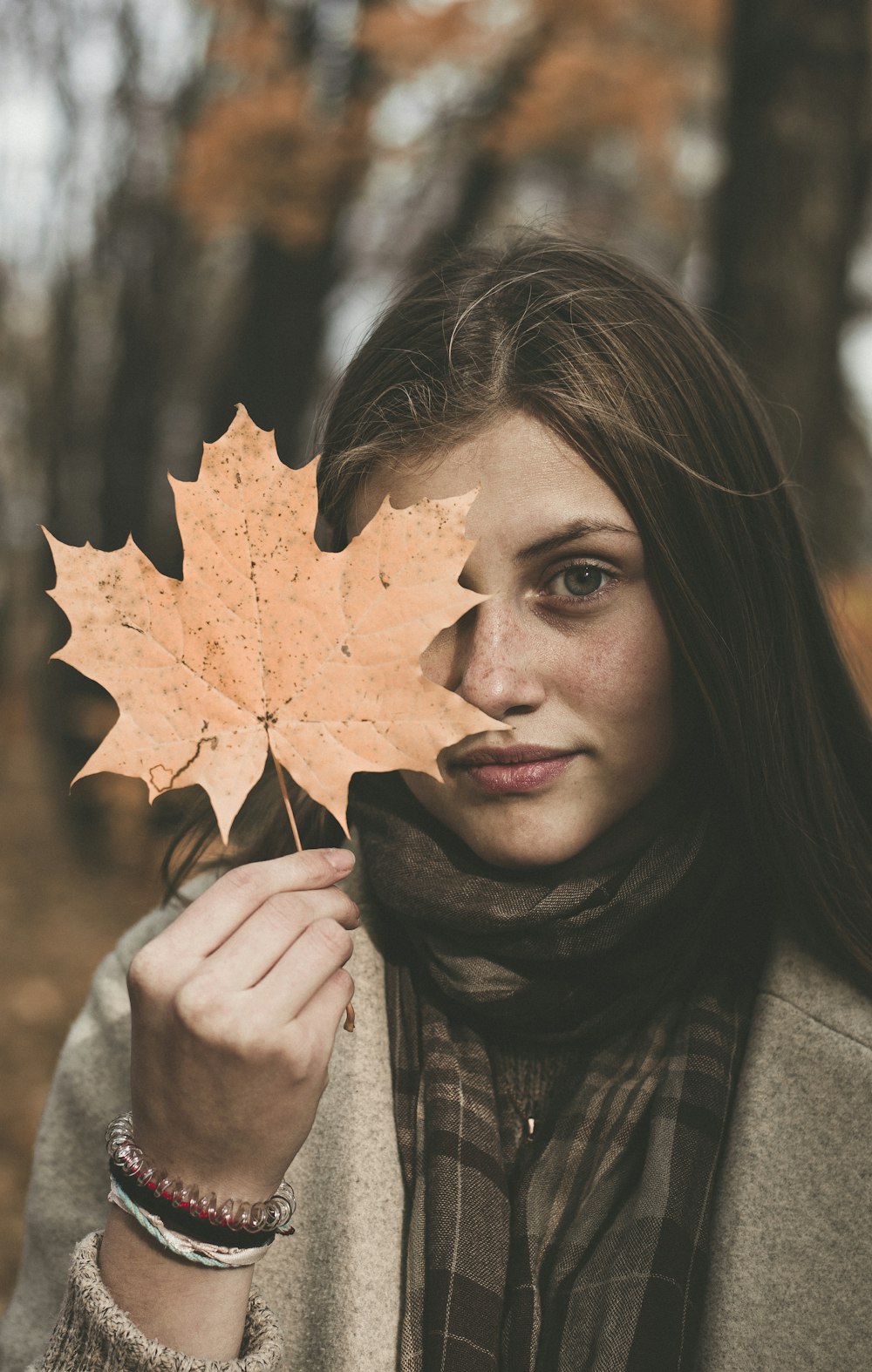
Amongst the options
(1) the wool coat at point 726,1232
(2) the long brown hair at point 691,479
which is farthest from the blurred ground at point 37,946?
(2) the long brown hair at point 691,479

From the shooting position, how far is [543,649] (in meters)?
1.50

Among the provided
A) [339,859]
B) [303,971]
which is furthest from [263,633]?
[303,971]

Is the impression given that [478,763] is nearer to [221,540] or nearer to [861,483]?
[221,540]

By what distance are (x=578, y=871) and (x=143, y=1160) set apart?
74 cm

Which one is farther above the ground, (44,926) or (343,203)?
(343,203)

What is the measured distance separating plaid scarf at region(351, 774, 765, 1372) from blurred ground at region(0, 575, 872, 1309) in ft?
4.73

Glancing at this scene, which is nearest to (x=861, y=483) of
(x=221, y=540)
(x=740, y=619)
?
(x=740, y=619)

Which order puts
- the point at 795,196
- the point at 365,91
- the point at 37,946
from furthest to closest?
the point at 37,946 < the point at 365,91 < the point at 795,196

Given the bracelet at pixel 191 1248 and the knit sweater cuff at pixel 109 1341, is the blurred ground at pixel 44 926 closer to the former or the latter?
the knit sweater cuff at pixel 109 1341

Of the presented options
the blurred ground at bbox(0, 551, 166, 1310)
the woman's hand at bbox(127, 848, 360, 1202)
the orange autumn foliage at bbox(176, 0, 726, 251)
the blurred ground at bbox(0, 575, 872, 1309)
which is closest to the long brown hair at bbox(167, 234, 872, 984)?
the woman's hand at bbox(127, 848, 360, 1202)

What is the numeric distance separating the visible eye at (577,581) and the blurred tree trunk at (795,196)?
2.10m

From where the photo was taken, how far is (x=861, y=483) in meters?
9.46

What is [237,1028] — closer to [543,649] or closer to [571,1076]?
[543,649]

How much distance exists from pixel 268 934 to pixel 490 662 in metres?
0.47
